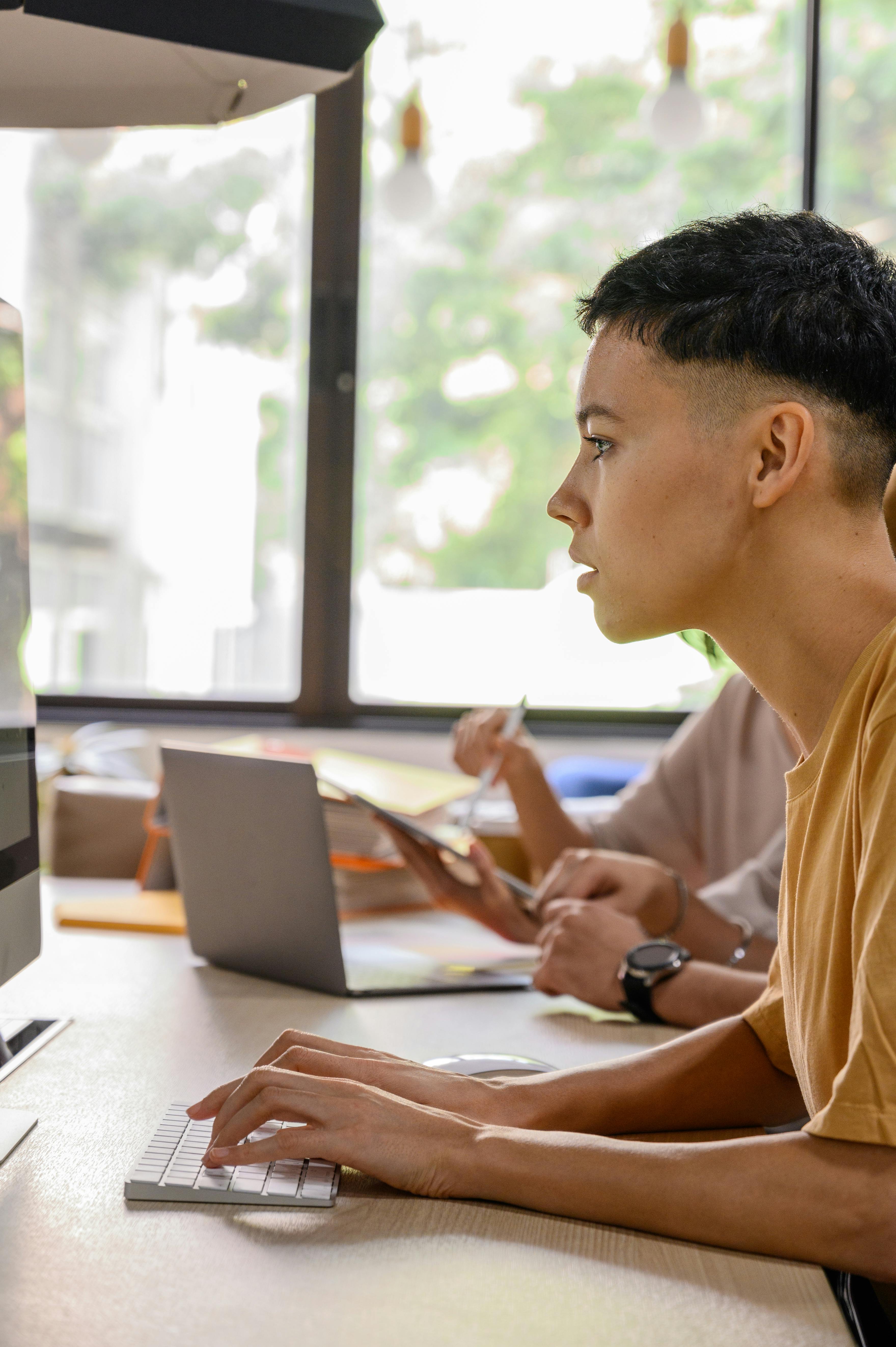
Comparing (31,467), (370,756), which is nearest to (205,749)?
(370,756)

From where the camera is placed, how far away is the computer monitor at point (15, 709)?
87 centimetres

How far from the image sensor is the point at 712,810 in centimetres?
182

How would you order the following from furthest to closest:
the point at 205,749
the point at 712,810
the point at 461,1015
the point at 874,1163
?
1. the point at 712,810
2. the point at 205,749
3. the point at 461,1015
4. the point at 874,1163

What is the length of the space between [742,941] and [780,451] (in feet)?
2.47

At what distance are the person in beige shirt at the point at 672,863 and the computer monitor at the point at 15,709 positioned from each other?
49cm

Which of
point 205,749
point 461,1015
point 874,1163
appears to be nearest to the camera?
point 874,1163

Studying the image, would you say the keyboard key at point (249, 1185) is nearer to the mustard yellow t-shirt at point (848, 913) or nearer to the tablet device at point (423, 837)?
the mustard yellow t-shirt at point (848, 913)

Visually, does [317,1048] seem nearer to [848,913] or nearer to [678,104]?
[848,913]

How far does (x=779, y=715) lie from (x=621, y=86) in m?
3.19

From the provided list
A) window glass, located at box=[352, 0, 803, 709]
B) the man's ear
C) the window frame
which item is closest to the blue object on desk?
the window frame

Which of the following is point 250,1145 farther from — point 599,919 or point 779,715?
point 599,919

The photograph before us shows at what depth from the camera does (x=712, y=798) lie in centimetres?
182

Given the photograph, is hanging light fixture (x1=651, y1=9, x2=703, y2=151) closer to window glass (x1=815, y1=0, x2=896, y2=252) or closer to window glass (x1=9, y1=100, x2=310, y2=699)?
window glass (x1=815, y1=0, x2=896, y2=252)

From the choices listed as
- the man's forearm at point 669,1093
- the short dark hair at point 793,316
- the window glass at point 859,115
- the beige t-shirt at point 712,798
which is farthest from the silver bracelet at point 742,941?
the window glass at point 859,115
